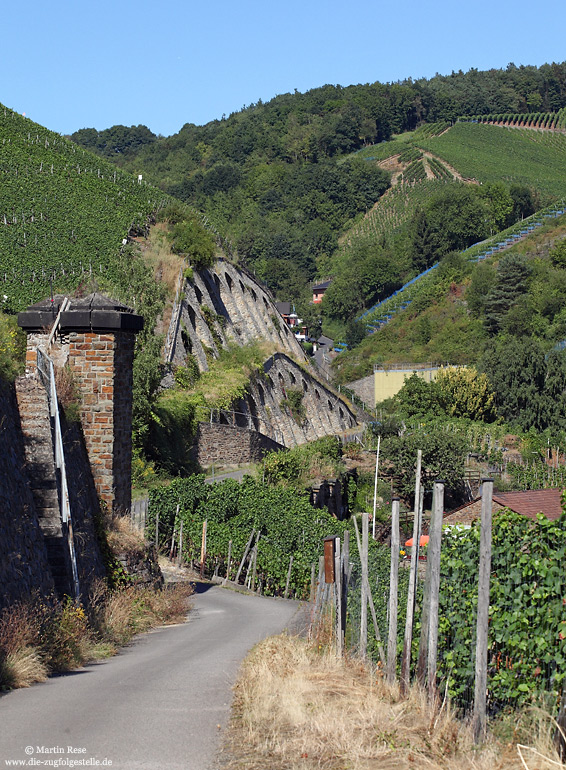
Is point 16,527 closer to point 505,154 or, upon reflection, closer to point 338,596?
point 338,596

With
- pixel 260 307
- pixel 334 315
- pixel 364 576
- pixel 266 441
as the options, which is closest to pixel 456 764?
pixel 364 576

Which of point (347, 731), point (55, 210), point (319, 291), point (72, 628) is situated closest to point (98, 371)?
point (72, 628)

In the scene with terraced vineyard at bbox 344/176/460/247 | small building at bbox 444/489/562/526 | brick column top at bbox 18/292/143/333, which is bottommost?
small building at bbox 444/489/562/526

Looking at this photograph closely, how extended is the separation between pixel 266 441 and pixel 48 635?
91.3 ft

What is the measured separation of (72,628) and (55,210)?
4587cm

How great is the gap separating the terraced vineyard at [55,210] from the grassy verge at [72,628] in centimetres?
2938

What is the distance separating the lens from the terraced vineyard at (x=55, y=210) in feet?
145

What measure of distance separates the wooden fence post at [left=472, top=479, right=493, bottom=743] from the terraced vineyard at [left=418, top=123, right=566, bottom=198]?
12893 cm

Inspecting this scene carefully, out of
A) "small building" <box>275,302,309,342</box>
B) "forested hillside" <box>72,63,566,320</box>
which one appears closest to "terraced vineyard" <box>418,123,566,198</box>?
"forested hillside" <box>72,63,566,320</box>

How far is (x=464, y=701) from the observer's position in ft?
22.1

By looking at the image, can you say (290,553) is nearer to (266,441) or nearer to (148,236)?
(266,441)

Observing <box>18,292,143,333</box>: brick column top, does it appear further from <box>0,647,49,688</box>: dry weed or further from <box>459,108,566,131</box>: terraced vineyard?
<box>459,108,566,131</box>: terraced vineyard

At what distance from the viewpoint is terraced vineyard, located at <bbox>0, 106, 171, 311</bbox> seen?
145 ft

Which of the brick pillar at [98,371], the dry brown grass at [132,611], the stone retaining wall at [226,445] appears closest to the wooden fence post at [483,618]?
the dry brown grass at [132,611]
